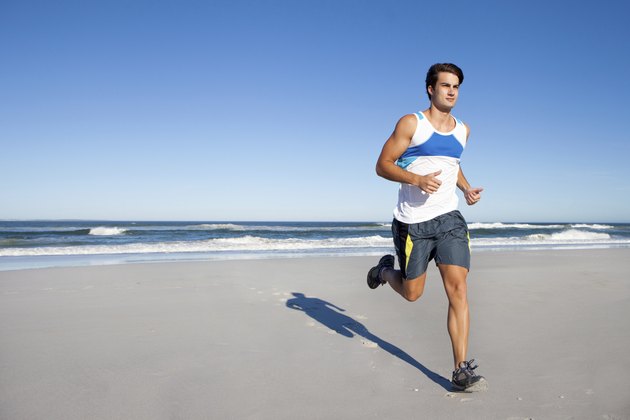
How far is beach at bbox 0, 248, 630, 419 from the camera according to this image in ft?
8.25

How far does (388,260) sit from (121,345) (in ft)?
7.31

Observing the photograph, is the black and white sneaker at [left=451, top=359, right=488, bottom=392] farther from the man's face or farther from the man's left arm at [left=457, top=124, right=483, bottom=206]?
the man's face

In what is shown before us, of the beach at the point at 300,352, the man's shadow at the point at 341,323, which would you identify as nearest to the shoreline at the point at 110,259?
the beach at the point at 300,352

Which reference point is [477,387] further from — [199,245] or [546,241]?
[546,241]

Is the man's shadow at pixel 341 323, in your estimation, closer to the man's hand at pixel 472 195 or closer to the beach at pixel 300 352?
the beach at pixel 300 352

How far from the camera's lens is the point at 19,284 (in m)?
6.80

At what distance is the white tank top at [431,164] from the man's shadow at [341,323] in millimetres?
1007

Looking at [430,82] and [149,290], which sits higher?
[430,82]

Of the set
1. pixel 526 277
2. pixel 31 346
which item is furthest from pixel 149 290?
pixel 526 277

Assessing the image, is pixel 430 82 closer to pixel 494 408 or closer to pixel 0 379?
pixel 494 408

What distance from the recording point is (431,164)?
297 centimetres

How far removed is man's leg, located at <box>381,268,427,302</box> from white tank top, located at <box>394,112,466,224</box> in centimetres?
40

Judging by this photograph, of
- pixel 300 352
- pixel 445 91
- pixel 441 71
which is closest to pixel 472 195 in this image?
pixel 445 91

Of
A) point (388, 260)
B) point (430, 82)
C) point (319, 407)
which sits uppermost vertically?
point (430, 82)
